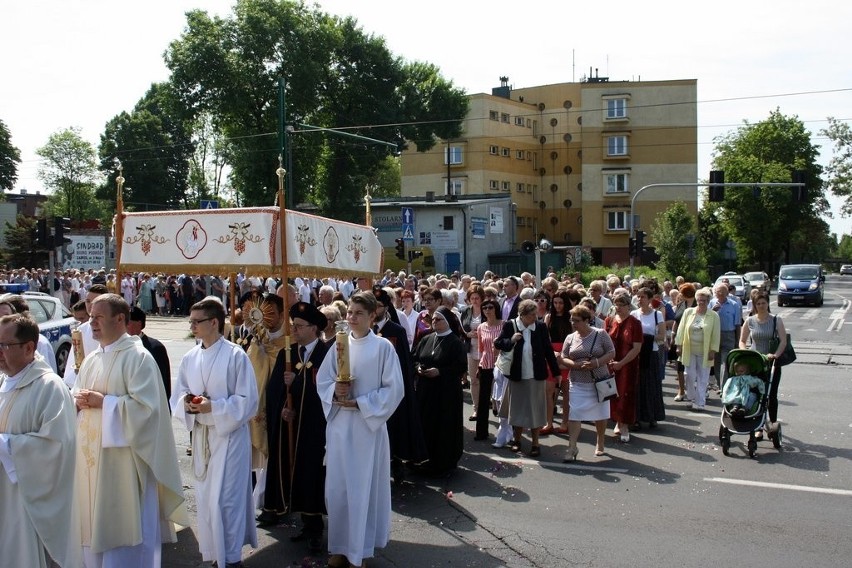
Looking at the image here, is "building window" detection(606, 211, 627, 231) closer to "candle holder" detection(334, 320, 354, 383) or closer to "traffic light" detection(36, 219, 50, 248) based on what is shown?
"traffic light" detection(36, 219, 50, 248)

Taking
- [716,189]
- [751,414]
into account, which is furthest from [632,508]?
[716,189]

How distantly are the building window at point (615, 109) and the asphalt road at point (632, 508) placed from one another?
168 ft

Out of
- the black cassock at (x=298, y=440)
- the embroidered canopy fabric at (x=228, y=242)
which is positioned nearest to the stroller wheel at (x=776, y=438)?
the embroidered canopy fabric at (x=228, y=242)

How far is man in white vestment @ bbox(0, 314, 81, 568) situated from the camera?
171 inches

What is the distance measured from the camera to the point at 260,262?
6.91 m

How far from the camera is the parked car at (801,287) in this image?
3838cm

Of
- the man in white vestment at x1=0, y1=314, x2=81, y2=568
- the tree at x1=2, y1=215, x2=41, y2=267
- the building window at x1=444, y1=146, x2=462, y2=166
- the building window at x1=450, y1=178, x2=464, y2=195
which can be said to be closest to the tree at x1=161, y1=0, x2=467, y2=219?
the building window at x1=444, y1=146, x2=462, y2=166

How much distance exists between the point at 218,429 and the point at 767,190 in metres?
61.4

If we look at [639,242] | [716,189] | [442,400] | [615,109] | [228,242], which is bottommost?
[442,400]

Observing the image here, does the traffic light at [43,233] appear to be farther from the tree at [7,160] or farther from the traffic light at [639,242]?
the tree at [7,160]

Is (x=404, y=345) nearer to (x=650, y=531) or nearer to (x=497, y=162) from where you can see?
(x=650, y=531)

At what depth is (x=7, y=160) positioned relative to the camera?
215 feet

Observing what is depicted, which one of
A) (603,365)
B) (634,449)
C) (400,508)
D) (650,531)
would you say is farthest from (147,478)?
(634,449)

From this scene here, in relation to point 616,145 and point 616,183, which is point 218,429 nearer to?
point 616,183
